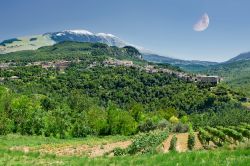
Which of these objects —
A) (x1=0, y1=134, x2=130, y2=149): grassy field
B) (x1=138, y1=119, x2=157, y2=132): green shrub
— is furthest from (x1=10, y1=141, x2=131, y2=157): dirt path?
(x1=138, y1=119, x2=157, y2=132): green shrub

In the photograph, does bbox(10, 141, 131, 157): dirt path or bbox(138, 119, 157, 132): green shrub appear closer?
bbox(10, 141, 131, 157): dirt path

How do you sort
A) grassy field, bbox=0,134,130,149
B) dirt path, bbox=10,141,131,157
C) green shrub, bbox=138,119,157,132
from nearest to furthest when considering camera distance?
dirt path, bbox=10,141,131,157
grassy field, bbox=0,134,130,149
green shrub, bbox=138,119,157,132

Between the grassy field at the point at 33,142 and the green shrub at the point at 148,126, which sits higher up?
the grassy field at the point at 33,142

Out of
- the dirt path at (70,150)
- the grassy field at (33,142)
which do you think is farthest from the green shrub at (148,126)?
the dirt path at (70,150)

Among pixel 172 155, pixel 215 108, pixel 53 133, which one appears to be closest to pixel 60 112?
pixel 53 133

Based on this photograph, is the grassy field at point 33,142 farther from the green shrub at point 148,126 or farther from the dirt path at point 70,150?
the green shrub at point 148,126

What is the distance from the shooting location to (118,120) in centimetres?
10544

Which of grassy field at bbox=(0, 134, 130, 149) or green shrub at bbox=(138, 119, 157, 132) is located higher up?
grassy field at bbox=(0, 134, 130, 149)

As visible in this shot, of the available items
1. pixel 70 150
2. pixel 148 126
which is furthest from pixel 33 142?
pixel 148 126

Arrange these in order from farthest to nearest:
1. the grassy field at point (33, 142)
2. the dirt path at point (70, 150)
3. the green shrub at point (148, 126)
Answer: the green shrub at point (148, 126) < the grassy field at point (33, 142) < the dirt path at point (70, 150)

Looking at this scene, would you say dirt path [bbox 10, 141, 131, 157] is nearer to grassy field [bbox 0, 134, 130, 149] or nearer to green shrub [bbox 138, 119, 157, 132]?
grassy field [bbox 0, 134, 130, 149]

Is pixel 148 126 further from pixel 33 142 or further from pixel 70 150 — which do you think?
pixel 70 150

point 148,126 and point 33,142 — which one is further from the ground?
point 33,142

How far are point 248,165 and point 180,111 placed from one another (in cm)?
17894
